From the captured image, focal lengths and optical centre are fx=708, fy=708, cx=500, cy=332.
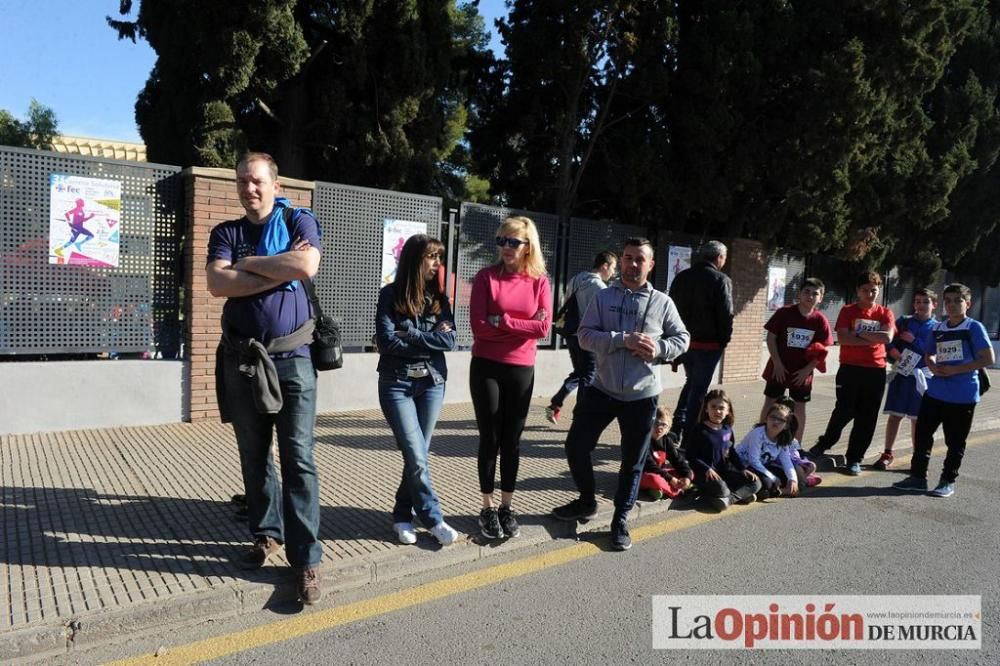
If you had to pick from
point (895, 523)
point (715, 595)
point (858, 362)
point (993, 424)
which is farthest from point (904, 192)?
point (715, 595)

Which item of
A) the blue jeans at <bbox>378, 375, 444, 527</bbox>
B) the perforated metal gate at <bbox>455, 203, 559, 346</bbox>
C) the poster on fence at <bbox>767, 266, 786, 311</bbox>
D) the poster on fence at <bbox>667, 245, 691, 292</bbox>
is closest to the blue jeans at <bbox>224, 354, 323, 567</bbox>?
the blue jeans at <bbox>378, 375, 444, 527</bbox>

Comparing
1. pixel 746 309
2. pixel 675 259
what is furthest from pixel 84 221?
pixel 746 309

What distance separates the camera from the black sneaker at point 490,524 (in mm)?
4262

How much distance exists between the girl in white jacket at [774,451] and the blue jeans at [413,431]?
2804mm

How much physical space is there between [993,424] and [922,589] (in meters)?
7.34

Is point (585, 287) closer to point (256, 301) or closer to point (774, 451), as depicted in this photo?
point (774, 451)

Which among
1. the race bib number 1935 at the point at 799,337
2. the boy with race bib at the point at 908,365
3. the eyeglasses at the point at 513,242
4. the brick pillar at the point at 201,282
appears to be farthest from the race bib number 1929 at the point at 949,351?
the brick pillar at the point at 201,282

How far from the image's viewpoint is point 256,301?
3.46 meters

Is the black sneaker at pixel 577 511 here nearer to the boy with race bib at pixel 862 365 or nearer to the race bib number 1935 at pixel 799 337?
the race bib number 1935 at pixel 799 337

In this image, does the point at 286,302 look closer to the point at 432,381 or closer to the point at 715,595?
the point at 432,381

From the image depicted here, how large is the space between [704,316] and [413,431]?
10.9 ft

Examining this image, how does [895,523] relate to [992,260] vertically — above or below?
below

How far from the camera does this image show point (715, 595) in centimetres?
379

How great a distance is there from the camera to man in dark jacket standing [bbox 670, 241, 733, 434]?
246 inches
